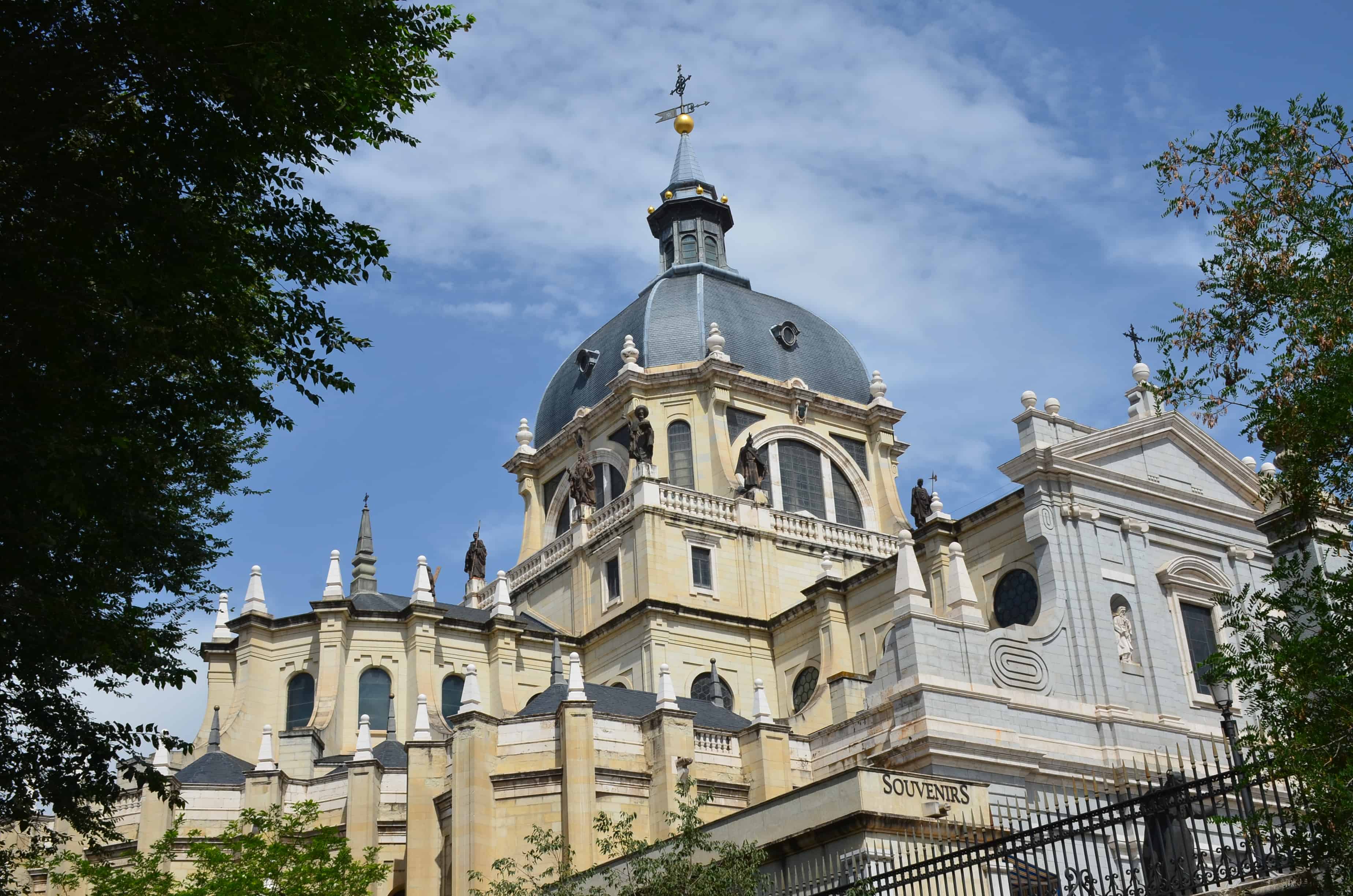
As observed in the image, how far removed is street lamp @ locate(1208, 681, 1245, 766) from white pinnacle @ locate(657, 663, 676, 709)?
55.4ft

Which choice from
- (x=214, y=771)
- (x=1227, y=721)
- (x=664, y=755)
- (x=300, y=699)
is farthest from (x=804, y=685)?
(x=1227, y=721)

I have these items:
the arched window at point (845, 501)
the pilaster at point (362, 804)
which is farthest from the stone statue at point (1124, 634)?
the pilaster at point (362, 804)

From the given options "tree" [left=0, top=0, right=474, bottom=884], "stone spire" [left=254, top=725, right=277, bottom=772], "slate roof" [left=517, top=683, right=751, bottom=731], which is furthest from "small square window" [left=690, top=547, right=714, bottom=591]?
"tree" [left=0, top=0, right=474, bottom=884]

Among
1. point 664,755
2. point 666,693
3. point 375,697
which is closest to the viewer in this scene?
point 664,755

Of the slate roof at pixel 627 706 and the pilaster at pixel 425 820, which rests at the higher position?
the slate roof at pixel 627 706

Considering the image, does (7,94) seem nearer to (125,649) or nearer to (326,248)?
(326,248)

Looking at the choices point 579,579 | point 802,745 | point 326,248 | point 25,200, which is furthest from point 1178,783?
point 579,579

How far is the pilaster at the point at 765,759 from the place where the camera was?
3441 cm

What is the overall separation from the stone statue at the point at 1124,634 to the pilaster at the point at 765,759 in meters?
8.23

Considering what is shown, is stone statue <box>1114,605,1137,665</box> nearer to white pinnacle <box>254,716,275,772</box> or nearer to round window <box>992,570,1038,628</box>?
round window <box>992,570,1038,628</box>

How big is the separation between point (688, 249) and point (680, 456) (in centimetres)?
1475

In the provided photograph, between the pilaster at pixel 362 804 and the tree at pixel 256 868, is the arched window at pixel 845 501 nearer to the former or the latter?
the pilaster at pixel 362 804

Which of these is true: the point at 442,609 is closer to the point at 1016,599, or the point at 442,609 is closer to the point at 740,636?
the point at 740,636

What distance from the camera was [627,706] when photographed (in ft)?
123
